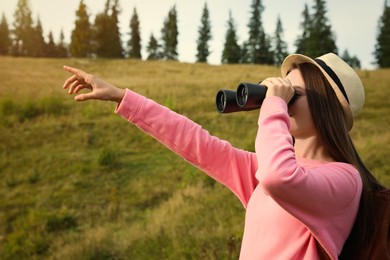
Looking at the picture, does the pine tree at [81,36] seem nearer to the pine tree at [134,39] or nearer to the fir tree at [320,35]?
the pine tree at [134,39]

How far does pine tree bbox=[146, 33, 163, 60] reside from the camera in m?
43.4

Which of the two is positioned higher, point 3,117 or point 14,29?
point 14,29

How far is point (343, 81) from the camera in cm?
137

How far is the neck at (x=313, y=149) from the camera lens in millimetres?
1366

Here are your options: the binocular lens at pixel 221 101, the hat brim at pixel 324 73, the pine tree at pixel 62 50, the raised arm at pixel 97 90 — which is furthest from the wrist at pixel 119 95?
the pine tree at pixel 62 50

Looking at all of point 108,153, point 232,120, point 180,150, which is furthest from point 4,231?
point 232,120

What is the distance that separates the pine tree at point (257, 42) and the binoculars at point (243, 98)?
38.0 meters

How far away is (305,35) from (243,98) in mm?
35209

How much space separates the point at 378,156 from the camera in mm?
7180

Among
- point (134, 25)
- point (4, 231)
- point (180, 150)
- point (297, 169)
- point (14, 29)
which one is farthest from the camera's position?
point (134, 25)

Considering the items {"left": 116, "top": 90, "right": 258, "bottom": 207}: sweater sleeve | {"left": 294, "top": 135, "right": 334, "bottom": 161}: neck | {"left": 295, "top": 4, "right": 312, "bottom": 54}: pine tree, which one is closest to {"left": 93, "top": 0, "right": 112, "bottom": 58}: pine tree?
{"left": 295, "top": 4, "right": 312, "bottom": 54}: pine tree

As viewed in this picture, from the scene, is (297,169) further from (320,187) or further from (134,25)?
(134,25)

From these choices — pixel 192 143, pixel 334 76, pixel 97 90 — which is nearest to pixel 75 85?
pixel 97 90

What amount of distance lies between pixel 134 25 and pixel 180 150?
1657 inches
